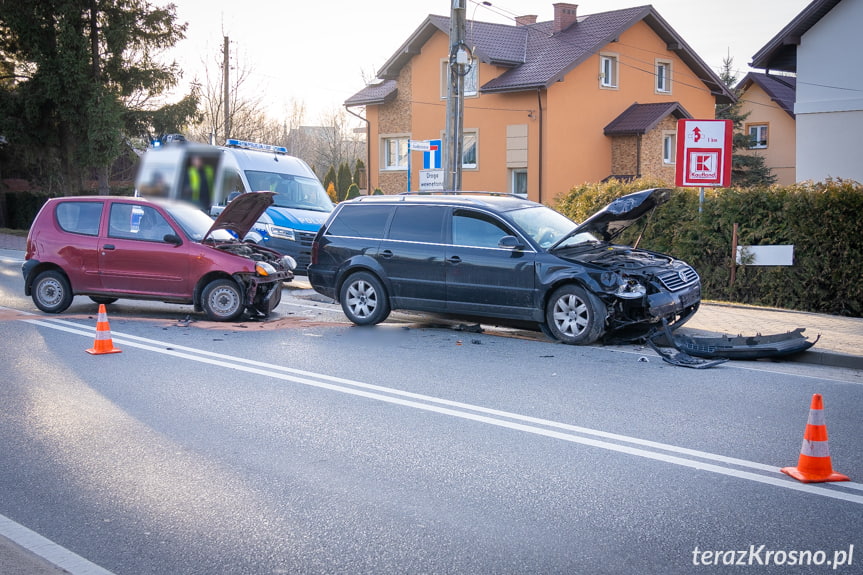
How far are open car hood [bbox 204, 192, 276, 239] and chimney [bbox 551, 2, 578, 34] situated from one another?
84.0 ft

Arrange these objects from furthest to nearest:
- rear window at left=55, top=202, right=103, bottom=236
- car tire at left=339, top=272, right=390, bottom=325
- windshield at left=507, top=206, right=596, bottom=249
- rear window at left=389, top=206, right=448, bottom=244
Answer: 1. rear window at left=55, top=202, right=103, bottom=236
2. car tire at left=339, top=272, right=390, bottom=325
3. rear window at left=389, top=206, right=448, bottom=244
4. windshield at left=507, top=206, right=596, bottom=249

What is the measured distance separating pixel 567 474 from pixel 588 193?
40.5ft

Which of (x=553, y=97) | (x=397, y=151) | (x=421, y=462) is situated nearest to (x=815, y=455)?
(x=421, y=462)

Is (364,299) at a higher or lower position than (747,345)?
higher

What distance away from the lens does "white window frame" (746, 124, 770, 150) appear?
4628 centimetres

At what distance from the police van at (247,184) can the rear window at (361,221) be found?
15.4ft

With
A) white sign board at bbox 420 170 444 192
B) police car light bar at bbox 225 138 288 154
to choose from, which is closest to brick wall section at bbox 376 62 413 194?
police car light bar at bbox 225 138 288 154

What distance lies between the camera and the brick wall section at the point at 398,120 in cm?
3716

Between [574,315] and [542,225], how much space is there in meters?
1.54

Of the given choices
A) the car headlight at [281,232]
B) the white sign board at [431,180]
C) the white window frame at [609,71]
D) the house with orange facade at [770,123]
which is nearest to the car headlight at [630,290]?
the white sign board at [431,180]

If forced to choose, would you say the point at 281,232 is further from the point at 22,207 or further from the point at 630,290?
the point at 22,207

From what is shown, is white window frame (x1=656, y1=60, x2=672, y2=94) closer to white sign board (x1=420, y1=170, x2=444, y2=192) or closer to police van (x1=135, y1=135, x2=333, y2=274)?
white sign board (x1=420, y1=170, x2=444, y2=192)

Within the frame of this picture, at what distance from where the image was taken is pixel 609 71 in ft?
114

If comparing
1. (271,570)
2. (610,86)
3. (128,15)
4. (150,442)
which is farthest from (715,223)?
(128,15)
